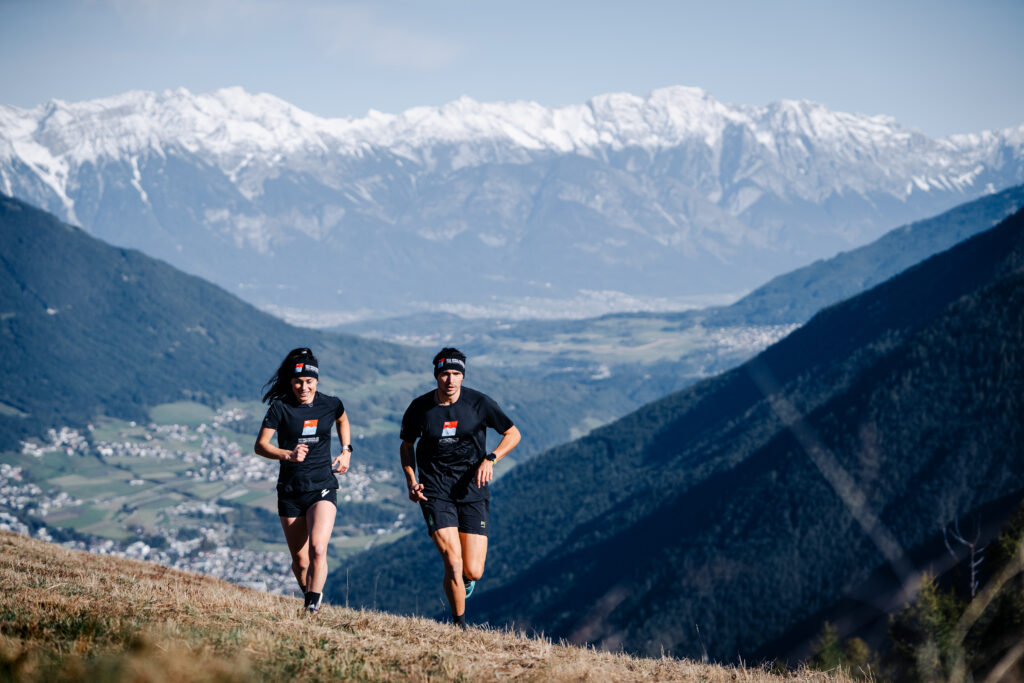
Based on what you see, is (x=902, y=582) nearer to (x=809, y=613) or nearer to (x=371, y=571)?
(x=809, y=613)

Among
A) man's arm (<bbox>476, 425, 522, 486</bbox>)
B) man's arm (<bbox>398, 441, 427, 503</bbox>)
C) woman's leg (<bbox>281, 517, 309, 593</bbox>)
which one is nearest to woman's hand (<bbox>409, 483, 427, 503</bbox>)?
man's arm (<bbox>398, 441, 427, 503</bbox>)

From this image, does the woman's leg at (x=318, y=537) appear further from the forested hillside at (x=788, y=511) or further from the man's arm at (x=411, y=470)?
the forested hillside at (x=788, y=511)

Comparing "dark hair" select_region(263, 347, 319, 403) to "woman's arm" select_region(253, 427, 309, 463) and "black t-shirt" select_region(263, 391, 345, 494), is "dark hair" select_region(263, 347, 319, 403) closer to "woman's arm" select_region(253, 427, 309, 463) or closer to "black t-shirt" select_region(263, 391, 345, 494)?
"black t-shirt" select_region(263, 391, 345, 494)

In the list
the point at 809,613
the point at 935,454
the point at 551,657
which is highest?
the point at 551,657

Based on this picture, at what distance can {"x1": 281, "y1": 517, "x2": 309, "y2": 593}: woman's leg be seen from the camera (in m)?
13.8

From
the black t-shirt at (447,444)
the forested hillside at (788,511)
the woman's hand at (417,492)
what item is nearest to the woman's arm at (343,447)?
the black t-shirt at (447,444)

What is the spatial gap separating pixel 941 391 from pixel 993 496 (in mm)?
32185

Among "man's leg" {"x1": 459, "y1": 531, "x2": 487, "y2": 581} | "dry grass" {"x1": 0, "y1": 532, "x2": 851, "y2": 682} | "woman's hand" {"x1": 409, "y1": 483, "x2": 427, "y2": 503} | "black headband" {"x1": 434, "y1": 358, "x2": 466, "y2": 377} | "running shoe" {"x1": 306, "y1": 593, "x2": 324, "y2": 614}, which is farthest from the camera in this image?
"running shoe" {"x1": 306, "y1": 593, "x2": 324, "y2": 614}

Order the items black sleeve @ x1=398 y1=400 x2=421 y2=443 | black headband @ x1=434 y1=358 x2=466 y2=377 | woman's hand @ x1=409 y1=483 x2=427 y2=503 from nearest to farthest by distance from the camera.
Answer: woman's hand @ x1=409 y1=483 x2=427 y2=503 < black headband @ x1=434 y1=358 x2=466 y2=377 < black sleeve @ x1=398 y1=400 x2=421 y2=443

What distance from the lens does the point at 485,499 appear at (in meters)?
13.6

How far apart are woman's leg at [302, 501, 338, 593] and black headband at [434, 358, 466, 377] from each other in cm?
276

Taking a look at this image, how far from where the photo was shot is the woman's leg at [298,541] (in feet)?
45.1

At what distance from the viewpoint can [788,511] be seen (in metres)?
134

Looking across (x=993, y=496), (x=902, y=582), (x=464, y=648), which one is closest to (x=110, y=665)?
(x=464, y=648)
